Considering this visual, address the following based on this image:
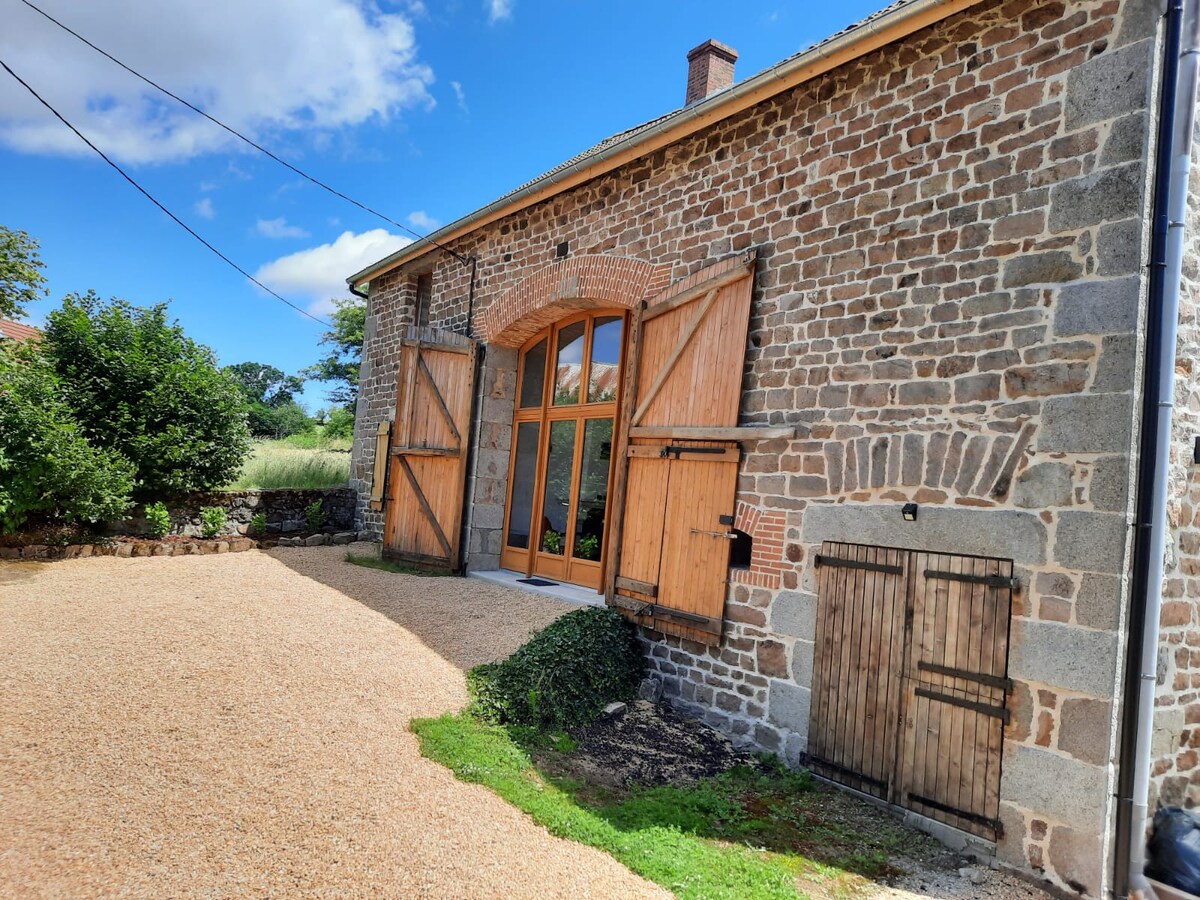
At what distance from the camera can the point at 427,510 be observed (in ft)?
27.9

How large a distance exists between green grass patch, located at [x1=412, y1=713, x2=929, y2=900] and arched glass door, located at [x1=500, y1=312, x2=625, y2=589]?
10.0ft

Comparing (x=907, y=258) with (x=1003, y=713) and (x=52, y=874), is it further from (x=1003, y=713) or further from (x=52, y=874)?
(x=52, y=874)

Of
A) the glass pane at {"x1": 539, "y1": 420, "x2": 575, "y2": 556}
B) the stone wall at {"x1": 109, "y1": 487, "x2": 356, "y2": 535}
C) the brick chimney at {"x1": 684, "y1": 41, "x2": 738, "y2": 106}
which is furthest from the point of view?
the stone wall at {"x1": 109, "y1": 487, "x2": 356, "y2": 535}

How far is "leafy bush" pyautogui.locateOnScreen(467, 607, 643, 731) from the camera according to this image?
4.82 m

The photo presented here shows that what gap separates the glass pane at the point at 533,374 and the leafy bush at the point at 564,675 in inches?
126

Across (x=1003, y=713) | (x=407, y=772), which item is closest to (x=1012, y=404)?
(x=1003, y=713)

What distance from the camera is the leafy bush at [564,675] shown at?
4.82m

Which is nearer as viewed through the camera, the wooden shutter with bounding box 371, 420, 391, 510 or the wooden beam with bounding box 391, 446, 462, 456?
the wooden beam with bounding box 391, 446, 462, 456

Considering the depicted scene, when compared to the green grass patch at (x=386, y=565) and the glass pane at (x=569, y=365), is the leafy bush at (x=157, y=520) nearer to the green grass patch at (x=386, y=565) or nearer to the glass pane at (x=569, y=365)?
the green grass patch at (x=386, y=565)

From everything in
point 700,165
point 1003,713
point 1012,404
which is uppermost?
point 700,165

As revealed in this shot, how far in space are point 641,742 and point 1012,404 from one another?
3118mm

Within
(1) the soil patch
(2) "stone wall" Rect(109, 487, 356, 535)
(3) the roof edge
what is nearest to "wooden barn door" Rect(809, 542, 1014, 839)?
(1) the soil patch

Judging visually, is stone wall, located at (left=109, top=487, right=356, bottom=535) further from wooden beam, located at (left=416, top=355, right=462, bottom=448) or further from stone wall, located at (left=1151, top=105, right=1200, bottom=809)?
stone wall, located at (left=1151, top=105, right=1200, bottom=809)

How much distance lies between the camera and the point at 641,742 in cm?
486
